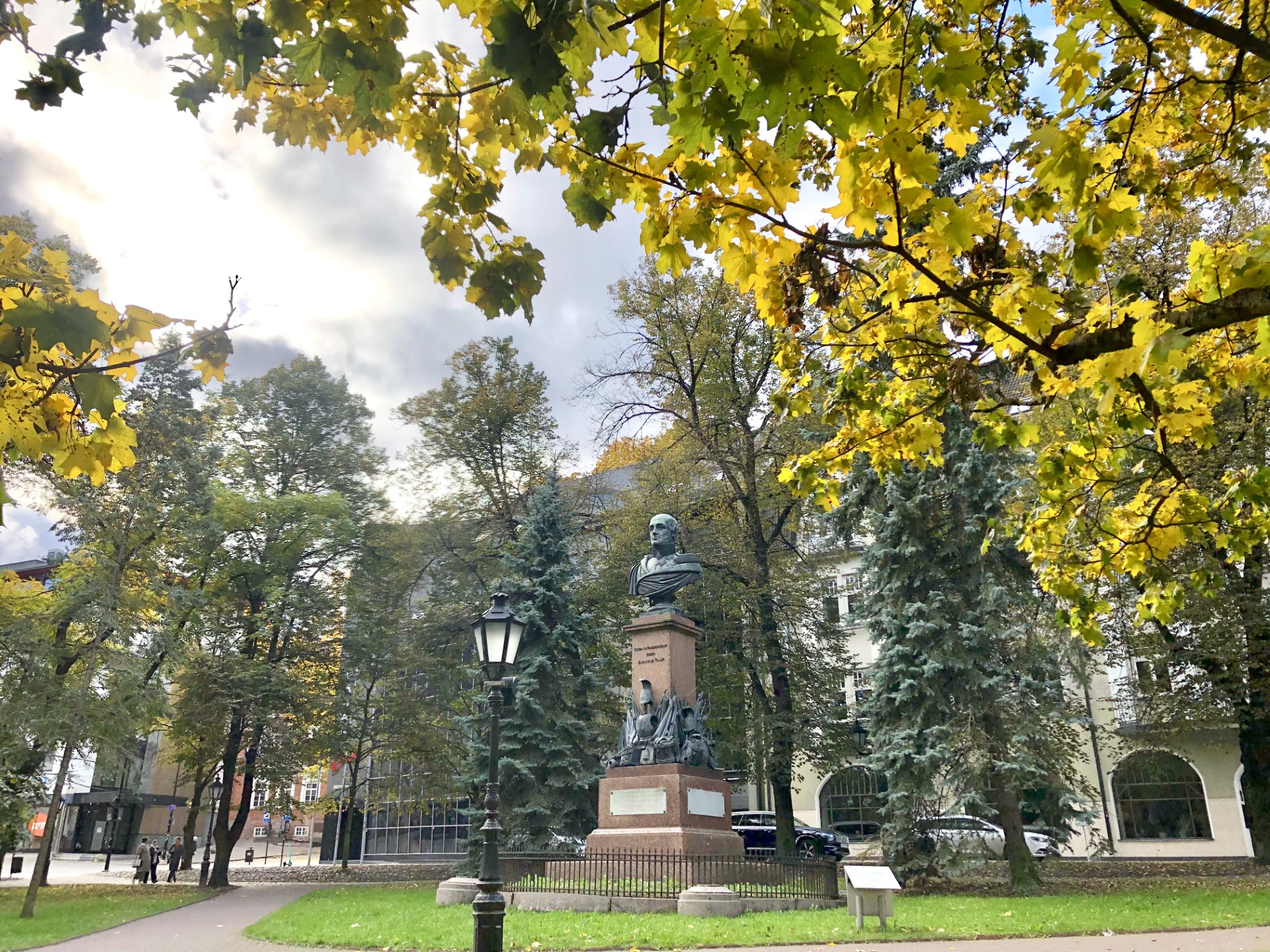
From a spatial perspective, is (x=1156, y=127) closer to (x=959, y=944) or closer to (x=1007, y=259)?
(x=1007, y=259)

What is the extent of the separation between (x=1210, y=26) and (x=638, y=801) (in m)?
12.7

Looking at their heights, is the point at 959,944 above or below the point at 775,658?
below

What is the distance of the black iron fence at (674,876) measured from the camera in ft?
40.9

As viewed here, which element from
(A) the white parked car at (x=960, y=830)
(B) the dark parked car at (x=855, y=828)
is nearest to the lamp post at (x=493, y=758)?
(A) the white parked car at (x=960, y=830)

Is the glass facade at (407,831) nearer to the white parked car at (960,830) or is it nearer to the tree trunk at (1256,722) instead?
the white parked car at (960,830)

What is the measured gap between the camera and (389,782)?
2616 cm

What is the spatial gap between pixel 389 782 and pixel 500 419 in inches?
448

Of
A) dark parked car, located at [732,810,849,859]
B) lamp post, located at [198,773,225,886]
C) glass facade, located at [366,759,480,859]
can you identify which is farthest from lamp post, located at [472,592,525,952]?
glass facade, located at [366,759,480,859]

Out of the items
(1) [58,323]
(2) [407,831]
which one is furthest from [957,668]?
(2) [407,831]

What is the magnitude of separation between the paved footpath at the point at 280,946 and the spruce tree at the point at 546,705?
540 cm

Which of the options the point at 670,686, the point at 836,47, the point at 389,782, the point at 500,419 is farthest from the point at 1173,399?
the point at 389,782

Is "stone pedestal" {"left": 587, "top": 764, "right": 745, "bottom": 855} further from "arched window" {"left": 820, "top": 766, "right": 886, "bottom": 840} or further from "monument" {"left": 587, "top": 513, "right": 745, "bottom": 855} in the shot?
"arched window" {"left": 820, "top": 766, "right": 886, "bottom": 840}

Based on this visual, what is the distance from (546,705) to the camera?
71.4 feet

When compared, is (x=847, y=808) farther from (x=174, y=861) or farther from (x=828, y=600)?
(x=174, y=861)
